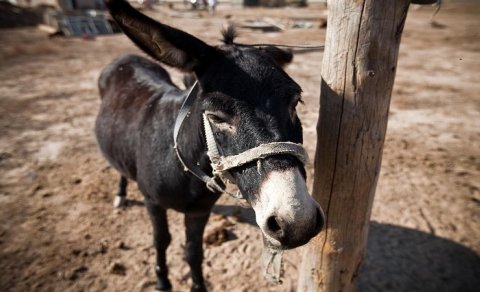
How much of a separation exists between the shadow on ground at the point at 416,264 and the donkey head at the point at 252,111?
2.02 m

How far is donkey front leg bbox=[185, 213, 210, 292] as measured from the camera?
2.70m

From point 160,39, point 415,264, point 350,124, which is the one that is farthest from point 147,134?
point 415,264

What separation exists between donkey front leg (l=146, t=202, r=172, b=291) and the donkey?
0.07m

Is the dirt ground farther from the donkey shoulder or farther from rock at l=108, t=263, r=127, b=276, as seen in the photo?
the donkey shoulder

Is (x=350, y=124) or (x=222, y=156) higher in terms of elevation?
(x=350, y=124)

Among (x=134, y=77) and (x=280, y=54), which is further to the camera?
(x=134, y=77)

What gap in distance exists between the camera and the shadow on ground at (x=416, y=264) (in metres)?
2.81

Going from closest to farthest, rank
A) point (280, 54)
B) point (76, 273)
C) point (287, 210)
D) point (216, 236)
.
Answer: point (287, 210) < point (280, 54) < point (76, 273) < point (216, 236)

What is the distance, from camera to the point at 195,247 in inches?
108

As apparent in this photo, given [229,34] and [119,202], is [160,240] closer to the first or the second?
[119,202]

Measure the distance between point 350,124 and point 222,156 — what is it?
0.72 metres

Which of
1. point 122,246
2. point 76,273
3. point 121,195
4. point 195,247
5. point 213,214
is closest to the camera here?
point 195,247

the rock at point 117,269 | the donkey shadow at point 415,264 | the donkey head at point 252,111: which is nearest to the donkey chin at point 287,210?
the donkey head at point 252,111

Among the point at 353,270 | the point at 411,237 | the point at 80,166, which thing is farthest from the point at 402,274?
the point at 80,166
